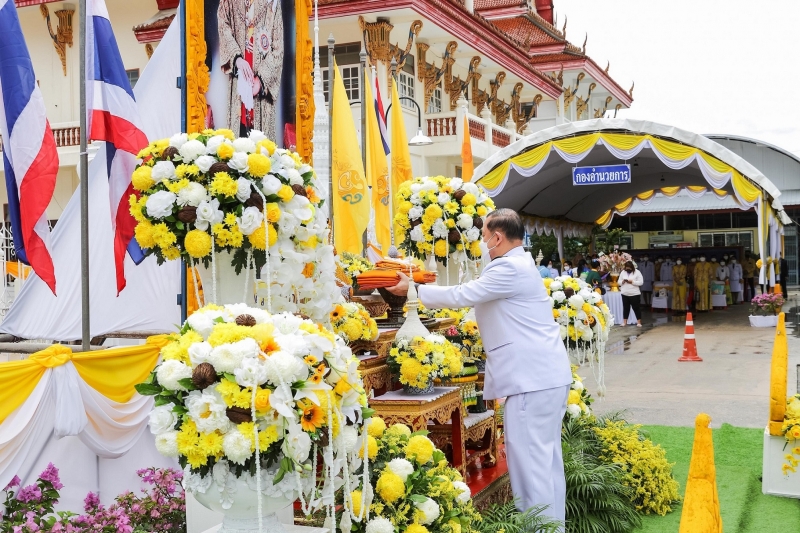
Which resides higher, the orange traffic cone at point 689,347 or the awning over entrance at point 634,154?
the awning over entrance at point 634,154

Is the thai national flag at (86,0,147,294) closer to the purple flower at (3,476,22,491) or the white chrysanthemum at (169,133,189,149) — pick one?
the white chrysanthemum at (169,133,189,149)

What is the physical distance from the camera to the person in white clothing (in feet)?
71.2

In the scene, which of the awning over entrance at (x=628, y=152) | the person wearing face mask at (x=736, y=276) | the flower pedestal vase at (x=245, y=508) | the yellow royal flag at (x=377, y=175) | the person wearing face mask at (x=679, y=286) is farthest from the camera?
the person wearing face mask at (x=736, y=276)

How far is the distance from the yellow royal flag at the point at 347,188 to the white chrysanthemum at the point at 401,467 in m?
6.32

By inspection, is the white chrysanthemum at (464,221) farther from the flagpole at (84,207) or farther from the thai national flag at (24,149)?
the thai national flag at (24,149)

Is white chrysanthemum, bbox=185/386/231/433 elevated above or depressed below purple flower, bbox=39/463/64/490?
above

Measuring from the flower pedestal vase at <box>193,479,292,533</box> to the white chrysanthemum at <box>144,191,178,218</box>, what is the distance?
137cm

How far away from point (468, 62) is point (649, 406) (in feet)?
51.9

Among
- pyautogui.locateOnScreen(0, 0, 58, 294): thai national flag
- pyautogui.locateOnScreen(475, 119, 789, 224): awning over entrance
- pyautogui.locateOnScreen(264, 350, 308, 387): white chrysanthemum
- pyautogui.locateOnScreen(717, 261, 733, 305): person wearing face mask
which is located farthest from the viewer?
pyautogui.locateOnScreen(717, 261, 733, 305): person wearing face mask

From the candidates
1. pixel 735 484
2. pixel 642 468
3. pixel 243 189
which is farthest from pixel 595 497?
pixel 243 189

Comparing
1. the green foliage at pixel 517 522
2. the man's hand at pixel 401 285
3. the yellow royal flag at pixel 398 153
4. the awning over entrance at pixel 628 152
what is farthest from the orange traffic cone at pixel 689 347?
the man's hand at pixel 401 285

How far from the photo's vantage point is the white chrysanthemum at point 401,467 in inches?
162

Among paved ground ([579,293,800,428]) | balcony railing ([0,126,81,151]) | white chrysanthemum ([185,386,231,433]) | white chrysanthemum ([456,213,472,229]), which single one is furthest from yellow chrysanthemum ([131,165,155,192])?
balcony railing ([0,126,81,151])

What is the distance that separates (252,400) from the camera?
9.36 feet
